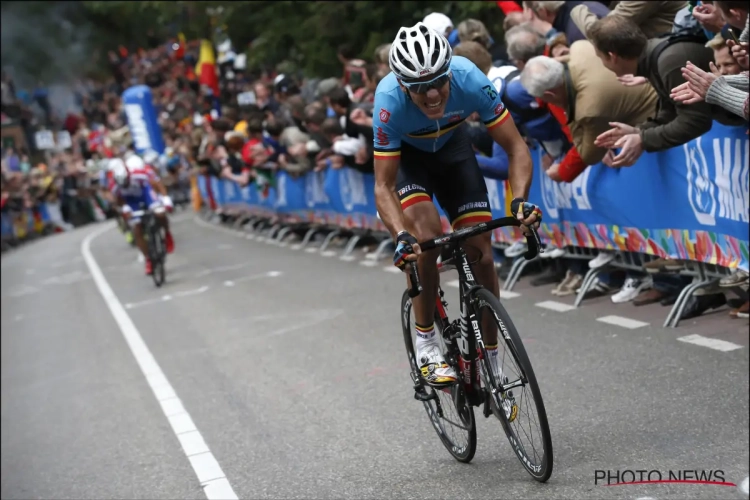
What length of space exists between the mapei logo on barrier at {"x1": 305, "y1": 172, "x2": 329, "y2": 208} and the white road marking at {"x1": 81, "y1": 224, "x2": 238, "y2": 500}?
3.59 meters

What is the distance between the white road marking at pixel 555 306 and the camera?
9.75 metres

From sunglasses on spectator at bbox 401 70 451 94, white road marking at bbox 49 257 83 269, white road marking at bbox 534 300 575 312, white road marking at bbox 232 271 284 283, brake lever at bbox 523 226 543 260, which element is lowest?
white road marking at bbox 49 257 83 269

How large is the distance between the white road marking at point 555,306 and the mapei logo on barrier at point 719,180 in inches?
71.0

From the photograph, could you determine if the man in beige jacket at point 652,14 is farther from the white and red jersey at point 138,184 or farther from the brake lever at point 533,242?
the white and red jersey at point 138,184

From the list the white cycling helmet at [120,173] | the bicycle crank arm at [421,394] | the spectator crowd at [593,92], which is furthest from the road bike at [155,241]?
the bicycle crank arm at [421,394]

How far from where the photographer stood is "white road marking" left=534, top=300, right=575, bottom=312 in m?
9.75

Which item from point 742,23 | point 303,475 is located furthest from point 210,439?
point 742,23

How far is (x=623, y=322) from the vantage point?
871 centimetres

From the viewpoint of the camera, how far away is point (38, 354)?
1261cm

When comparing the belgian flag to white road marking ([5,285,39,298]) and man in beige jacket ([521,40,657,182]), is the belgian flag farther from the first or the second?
man in beige jacket ([521,40,657,182])

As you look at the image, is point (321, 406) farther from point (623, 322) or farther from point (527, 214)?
point (527, 214)

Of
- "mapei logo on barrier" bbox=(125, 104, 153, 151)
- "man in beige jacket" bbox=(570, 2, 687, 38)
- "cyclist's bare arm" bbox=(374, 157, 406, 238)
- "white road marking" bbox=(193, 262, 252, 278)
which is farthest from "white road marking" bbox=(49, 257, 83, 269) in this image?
"cyclist's bare arm" bbox=(374, 157, 406, 238)

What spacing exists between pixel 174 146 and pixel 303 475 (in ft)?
101

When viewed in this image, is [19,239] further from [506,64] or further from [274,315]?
[506,64]
